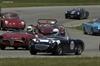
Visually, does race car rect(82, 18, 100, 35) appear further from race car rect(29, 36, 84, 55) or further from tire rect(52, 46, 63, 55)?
tire rect(52, 46, 63, 55)

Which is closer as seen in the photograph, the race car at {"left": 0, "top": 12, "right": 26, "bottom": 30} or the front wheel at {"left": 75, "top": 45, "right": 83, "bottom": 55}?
the front wheel at {"left": 75, "top": 45, "right": 83, "bottom": 55}

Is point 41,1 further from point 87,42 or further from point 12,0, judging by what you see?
point 87,42

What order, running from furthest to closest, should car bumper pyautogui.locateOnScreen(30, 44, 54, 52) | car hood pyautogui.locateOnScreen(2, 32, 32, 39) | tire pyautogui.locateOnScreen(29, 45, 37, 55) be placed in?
car hood pyautogui.locateOnScreen(2, 32, 32, 39)
tire pyautogui.locateOnScreen(29, 45, 37, 55)
car bumper pyautogui.locateOnScreen(30, 44, 54, 52)

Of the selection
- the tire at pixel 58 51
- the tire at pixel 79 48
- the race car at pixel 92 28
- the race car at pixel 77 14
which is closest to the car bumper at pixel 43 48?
the tire at pixel 58 51

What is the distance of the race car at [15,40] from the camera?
27.0 meters

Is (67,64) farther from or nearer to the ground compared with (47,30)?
farther from the ground

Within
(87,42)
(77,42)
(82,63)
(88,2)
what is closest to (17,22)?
(87,42)

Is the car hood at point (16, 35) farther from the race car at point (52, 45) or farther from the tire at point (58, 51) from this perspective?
the tire at point (58, 51)

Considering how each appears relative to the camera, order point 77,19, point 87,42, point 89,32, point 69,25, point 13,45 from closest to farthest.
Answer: point 13,45, point 87,42, point 89,32, point 69,25, point 77,19

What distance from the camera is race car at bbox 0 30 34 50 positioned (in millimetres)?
26969

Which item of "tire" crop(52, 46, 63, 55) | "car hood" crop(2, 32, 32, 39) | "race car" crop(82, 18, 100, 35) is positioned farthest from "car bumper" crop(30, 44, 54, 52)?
"race car" crop(82, 18, 100, 35)

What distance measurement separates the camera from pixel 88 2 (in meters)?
83.4

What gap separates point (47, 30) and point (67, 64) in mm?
19148

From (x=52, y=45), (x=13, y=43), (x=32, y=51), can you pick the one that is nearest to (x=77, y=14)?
(x=13, y=43)
